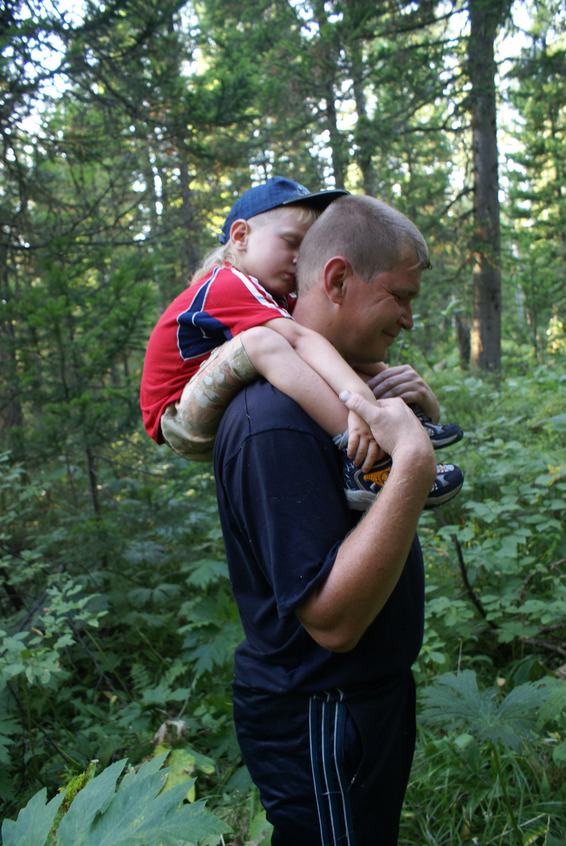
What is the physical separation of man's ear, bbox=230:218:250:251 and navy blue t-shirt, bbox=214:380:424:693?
79cm

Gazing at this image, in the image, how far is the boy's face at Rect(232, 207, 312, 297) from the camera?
1.85m

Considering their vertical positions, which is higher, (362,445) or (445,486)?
(362,445)

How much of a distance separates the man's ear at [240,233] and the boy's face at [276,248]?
0.13ft

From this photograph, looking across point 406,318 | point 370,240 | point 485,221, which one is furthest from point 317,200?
point 485,221

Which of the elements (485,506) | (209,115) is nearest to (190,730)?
(485,506)

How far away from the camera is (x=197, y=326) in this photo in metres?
1.60

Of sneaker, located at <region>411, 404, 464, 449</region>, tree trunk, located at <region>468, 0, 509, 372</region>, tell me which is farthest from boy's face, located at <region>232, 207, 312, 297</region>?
tree trunk, located at <region>468, 0, 509, 372</region>

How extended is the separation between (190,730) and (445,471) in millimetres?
2214

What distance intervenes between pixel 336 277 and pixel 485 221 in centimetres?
837

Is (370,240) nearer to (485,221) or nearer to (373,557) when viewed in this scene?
(373,557)

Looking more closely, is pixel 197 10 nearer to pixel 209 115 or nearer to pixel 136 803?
pixel 209 115

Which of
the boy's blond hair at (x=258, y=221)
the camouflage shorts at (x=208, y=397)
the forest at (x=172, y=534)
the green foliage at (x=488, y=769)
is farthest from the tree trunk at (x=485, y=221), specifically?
the camouflage shorts at (x=208, y=397)

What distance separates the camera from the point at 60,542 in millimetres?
4438

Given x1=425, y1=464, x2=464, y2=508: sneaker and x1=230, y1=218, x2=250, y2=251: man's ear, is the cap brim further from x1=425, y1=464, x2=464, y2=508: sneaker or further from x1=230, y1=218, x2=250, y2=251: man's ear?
x1=425, y1=464, x2=464, y2=508: sneaker
